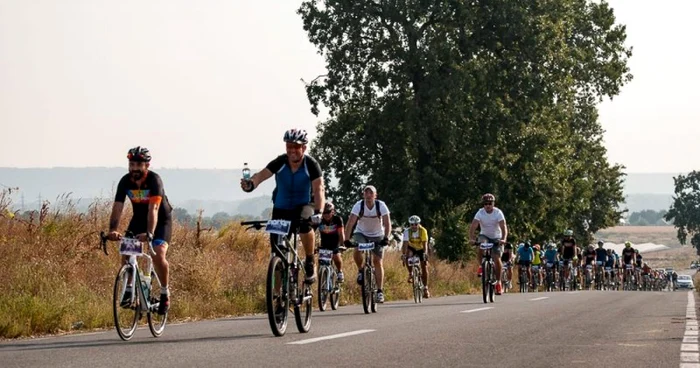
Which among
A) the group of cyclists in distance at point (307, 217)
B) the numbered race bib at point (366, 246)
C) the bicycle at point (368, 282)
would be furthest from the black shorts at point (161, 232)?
the numbered race bib at point (366, 246)

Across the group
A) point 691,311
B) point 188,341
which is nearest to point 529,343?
point 188,341

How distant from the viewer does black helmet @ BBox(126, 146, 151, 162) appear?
Answer: 13.0m

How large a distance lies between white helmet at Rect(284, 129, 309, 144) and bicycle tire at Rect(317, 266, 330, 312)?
6833mm

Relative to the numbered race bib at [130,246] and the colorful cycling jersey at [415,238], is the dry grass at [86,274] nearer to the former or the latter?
the colorful cycling jersey at [415,238]

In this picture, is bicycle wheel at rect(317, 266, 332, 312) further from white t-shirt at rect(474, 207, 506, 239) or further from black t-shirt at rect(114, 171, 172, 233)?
black t-shirt at rect(114, 171, 172, 233)

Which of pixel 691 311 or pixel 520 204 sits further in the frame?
pixel 520 204

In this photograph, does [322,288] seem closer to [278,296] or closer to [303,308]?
[303,308]

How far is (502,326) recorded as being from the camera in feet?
50.1

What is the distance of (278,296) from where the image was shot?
13055mm

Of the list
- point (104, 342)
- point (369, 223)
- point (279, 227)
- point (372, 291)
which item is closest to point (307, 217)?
point (279, 227)

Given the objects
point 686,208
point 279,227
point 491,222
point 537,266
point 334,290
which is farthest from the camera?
point 686,208

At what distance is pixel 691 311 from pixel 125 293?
11839 mm

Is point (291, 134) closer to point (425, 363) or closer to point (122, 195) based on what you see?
point (122, 195)

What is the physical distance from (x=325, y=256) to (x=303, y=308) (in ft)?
20.2
